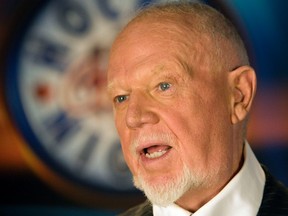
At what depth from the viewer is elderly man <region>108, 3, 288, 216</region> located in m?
1.01

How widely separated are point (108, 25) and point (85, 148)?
1.22 ft

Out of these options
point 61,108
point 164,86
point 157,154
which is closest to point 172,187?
point 157,154

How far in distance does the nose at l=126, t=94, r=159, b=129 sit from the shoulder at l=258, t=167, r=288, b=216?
0.75ft

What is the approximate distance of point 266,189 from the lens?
1.06m

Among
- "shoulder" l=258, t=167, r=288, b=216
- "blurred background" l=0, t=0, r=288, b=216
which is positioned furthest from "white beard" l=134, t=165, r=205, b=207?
"blurred background" l=0, t=0, r=288, b=216

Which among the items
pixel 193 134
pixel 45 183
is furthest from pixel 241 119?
pixel 45 183

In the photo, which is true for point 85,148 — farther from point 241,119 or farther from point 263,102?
point 241,119

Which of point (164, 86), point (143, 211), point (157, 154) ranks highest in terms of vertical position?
point (164, 86)

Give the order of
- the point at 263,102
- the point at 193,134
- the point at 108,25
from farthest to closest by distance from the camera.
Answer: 1. the point at 108,25
2. the point at 263,102
3. the point at 193,134

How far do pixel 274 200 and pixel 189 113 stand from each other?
8.0 inches

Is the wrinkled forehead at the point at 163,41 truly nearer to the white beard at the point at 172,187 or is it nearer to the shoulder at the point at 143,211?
the white beard at the point at 172,187

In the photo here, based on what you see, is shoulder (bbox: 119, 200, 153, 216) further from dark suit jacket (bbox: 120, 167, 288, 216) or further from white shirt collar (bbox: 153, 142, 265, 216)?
dark suit jacket (bbox: 120, 167, 288, 216)

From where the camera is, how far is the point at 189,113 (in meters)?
1.02

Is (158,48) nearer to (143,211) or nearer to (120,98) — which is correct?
(120,98)
